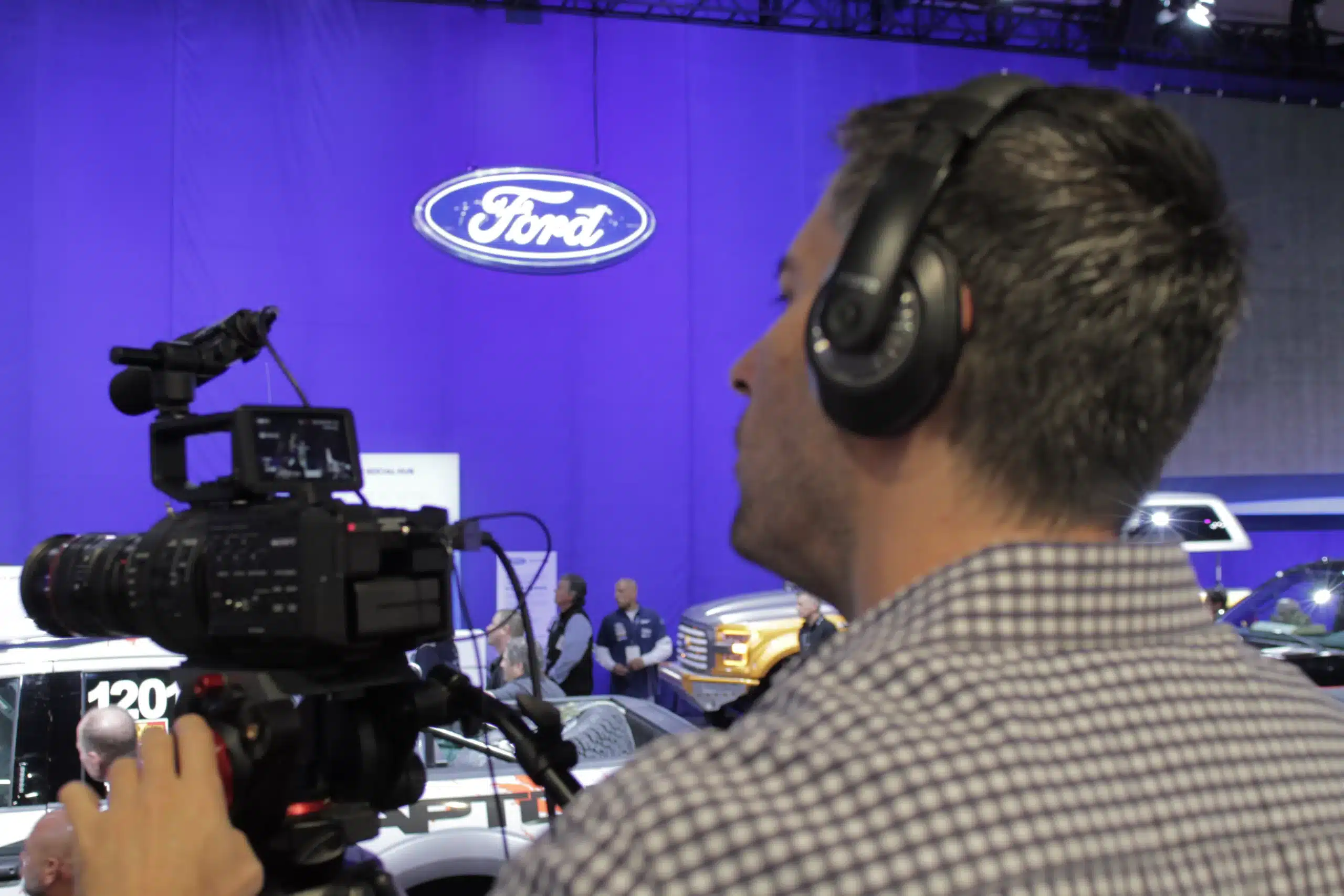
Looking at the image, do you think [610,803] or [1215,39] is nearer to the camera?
[610,803]

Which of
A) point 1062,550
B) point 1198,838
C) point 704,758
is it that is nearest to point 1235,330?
point 1062,550

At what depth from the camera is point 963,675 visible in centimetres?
57

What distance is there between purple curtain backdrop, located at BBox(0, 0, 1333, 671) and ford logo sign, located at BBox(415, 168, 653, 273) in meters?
0.29

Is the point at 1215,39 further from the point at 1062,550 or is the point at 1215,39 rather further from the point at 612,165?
the point at 1062,550

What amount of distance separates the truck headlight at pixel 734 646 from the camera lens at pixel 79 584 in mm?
6235

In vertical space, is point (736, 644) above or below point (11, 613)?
below

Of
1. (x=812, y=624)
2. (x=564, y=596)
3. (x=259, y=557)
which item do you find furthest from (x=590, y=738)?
(x=564, y=596)

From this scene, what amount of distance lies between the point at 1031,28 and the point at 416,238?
6.40 meters

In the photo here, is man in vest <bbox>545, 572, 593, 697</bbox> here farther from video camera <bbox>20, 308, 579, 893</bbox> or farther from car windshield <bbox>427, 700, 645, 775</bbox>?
video camera <bbox>20, 308, 579, 893</bbox>

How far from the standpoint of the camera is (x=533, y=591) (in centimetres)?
821

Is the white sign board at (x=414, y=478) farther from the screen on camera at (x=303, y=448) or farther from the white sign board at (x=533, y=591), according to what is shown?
the screen on camera at (x=303, y=448)

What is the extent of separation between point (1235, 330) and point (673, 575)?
27.9ft

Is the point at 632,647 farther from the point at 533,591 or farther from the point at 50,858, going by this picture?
the point at 50,858

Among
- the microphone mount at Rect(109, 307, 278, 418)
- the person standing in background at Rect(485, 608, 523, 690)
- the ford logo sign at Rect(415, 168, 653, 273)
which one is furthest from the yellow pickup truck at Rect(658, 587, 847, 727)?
the microphone mount at Rect(109, 307, 278, 418)
